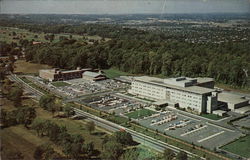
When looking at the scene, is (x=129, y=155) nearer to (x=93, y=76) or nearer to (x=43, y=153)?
(x=43, y=153)

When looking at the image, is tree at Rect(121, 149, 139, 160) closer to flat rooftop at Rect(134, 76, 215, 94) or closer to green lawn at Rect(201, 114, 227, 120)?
green lawn at Rect(201, 114, 227, 120)

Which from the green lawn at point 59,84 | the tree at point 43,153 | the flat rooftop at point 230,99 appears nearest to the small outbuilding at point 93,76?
the green lawn at point 59,84

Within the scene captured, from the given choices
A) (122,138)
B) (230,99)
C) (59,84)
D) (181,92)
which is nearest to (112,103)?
(181,92)

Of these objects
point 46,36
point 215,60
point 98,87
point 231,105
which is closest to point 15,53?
point 98,87

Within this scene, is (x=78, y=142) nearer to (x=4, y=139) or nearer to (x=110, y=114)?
(x=4, y=139)

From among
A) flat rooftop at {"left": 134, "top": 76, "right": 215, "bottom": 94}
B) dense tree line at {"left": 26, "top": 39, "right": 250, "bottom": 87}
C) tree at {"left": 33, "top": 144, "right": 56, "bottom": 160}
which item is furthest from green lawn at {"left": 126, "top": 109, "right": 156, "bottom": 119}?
dense tree line at {"left": 26, "top": 39, "right": 250, "bottom": 87}

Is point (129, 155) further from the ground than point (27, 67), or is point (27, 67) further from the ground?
point (27, 67)
